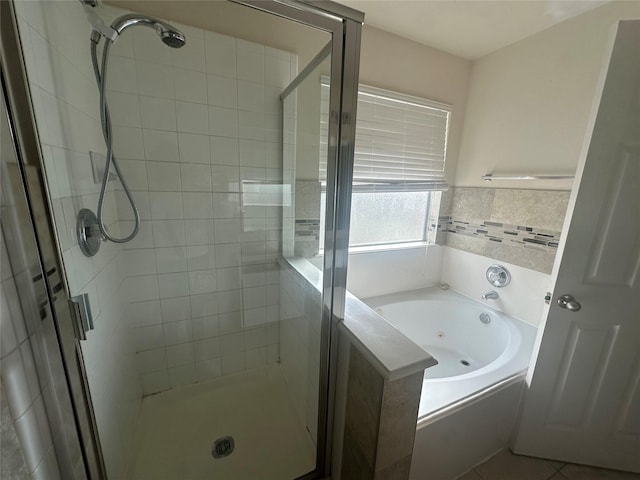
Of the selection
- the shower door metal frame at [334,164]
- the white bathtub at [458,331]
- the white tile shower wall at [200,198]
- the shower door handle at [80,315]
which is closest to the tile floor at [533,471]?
the white bathtub at [458,331]

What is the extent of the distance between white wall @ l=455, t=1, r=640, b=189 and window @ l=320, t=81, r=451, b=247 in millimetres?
264

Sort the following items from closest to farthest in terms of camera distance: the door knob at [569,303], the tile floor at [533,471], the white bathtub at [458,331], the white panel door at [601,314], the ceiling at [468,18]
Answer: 1. the white panel door at [601,314]
2. the door knob at [569,303]
3. the tile floor at [533,471]
4. the ceiling at [468,18]
5. the white bathtub at [458,331]

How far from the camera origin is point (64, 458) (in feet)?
2.46

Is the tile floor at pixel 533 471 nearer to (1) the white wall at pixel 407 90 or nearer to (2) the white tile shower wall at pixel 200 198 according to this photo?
(1) the white wall at pixel 407 90

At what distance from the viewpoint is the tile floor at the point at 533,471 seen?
1290 mm

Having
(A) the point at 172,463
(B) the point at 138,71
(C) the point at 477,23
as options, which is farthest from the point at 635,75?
(A) the point at 172,463

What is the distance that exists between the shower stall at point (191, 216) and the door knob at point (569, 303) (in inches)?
38.2

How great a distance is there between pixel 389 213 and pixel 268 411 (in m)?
1.62

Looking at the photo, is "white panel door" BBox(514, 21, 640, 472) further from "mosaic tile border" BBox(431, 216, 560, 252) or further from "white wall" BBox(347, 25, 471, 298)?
"white wall" BBox(347, 25, 471, 298)

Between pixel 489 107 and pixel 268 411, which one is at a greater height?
pixel 489 107

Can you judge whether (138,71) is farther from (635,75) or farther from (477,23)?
(635,75)

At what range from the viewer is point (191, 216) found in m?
1.48

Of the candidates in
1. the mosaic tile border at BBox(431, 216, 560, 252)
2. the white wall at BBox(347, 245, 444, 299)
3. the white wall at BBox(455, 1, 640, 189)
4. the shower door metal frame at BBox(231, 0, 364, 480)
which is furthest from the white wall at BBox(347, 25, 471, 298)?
the shower door metal frame at BBox(231, 0, 364, 480)

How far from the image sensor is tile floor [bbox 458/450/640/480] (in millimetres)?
1290
